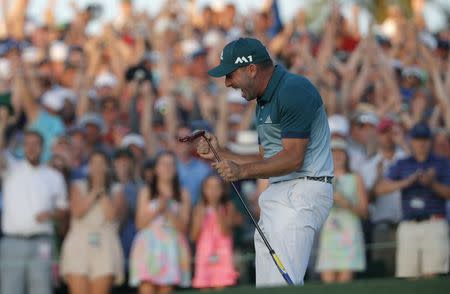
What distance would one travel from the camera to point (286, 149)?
817cm

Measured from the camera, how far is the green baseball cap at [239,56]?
8297 millimetres

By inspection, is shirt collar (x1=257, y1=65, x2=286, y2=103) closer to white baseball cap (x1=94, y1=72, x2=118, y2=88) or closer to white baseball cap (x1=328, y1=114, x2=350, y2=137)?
white baseball cap (x1=328, y1=114, x2=350, y2=137)

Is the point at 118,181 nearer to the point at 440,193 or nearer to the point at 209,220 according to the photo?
the point at 209,220

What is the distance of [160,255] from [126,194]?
2.96 feet

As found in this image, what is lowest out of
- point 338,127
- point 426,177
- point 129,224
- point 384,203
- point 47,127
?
point 129,224

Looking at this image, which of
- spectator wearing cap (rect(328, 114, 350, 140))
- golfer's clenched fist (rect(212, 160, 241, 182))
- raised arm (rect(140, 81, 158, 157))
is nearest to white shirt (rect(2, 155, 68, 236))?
raised arm (rect(140, 81, 158, 157))

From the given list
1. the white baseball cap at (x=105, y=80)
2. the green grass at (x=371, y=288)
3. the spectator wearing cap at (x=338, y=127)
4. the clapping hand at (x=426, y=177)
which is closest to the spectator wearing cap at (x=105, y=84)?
the white baseball cap at (x=105, y=80)

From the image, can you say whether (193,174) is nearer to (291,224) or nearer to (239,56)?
(291,224)

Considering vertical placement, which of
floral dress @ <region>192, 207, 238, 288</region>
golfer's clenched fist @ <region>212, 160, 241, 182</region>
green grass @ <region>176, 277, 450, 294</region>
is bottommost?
floral dress @ <region>192, 207, 238, 288</region>

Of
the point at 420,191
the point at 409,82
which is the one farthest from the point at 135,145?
the point at 409,82

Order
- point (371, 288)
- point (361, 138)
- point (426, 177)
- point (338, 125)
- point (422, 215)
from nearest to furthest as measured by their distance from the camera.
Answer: point (371, 288) → point (426, 177) → point (422, 215) → point (338, 125) → point (361, 138)

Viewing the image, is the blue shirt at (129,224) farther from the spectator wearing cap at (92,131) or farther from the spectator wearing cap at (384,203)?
the spectator wearing cap at (384,203)

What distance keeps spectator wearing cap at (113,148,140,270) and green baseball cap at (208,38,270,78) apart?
518 cm

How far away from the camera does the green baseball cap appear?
8.30 m
